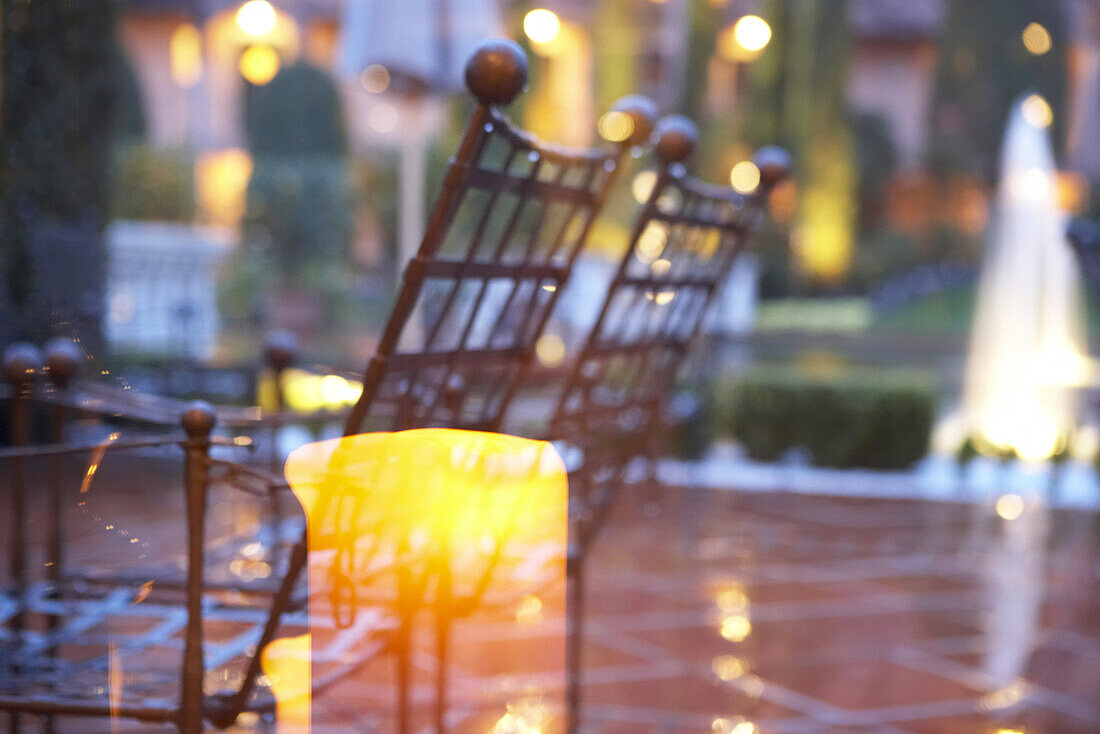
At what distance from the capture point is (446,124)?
12.0 metres

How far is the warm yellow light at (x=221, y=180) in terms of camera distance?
16.1m

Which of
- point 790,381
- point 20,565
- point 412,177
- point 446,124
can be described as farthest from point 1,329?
point 446,124

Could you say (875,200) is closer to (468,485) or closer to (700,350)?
(700,350)

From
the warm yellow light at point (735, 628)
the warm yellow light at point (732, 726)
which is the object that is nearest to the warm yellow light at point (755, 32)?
the warm yellow light at point (735, 628)

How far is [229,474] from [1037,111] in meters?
10.9

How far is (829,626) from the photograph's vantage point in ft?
9.71

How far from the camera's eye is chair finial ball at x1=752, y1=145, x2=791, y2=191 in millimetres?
1900

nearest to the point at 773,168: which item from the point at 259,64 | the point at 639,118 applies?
the point at 639,118

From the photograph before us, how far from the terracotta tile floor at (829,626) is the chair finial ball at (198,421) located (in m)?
0.47

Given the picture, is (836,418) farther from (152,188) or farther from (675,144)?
(152,188)

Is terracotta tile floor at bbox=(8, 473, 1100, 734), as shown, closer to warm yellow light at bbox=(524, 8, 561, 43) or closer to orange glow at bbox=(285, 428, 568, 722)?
orange glow at bbox=(285, 428, 568, 722)

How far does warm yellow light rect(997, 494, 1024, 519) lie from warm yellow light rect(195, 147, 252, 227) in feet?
43.4

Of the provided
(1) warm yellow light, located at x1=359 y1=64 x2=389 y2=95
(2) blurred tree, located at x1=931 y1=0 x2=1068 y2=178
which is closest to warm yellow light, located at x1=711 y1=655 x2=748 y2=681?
(1) warm yellow light, located at x1=359 y1=64 x2=389 y2=95

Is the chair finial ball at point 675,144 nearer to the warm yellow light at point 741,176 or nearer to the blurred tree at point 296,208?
the warm yellow light at point 741,176
